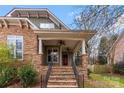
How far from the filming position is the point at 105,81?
52.5 ft

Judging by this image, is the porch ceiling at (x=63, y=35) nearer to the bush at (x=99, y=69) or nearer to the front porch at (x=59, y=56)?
the front porch at (x=59, y=56)

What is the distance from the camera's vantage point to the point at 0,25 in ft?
56.8

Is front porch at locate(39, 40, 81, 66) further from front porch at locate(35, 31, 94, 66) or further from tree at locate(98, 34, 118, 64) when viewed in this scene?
tree at locate(98, 34, 118, 64)

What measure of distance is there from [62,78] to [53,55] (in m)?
4.73

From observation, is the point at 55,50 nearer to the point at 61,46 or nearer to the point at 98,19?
the point at 61,46

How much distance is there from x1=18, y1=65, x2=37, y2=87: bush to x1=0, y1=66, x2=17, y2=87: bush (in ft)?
0.94

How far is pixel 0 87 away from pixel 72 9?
499cm

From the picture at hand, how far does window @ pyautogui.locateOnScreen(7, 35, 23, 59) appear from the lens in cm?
1688

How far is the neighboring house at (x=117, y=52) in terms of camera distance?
20.1 metres

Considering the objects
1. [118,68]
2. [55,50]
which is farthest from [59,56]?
[118,68]

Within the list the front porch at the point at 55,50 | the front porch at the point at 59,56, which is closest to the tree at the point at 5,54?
the front porch at the point at 59,56

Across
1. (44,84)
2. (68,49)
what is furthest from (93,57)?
(44,84)

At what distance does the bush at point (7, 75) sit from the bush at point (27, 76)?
0.94 feet

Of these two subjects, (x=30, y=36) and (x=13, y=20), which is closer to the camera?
(x=13, y=20)
